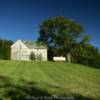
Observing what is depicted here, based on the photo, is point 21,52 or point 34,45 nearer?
point 21,52

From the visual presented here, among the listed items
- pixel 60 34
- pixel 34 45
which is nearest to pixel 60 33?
pixel 60 34

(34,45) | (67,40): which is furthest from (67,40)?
(34,45)

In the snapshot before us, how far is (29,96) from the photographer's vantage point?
8922 millimetres

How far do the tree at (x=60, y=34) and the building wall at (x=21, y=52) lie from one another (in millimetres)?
2756

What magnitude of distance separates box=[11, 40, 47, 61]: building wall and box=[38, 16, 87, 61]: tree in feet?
9.04

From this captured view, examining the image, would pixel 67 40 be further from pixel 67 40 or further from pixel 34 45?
pixel 34 45

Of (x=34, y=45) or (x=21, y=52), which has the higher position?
(x=34, y=45)

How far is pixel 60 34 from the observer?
6512 centimetres

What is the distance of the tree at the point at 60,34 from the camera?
210 feet

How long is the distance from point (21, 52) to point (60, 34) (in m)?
12.8

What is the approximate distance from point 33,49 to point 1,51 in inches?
638

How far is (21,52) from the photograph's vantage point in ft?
225

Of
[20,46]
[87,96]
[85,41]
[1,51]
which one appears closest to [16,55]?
[20,46]

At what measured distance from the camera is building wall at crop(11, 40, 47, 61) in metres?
68.1
